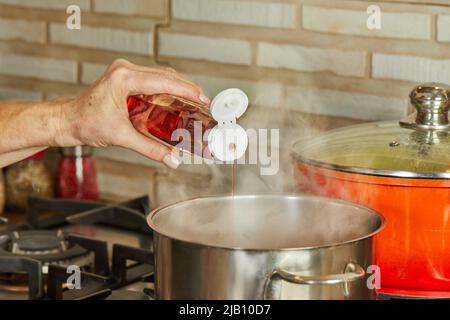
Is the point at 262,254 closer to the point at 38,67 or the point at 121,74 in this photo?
the point at 121,74

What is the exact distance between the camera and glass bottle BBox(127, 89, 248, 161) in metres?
1.08

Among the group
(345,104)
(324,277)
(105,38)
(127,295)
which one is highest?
(105,38)

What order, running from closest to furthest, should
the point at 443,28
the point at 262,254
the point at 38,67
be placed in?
the point at 262,254, the point at 443,28, the point at 38,67

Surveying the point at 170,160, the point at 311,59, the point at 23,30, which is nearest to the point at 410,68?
the point at 311,59

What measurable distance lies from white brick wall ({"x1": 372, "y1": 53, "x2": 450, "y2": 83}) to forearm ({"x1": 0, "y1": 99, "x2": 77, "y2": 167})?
1.92 ft

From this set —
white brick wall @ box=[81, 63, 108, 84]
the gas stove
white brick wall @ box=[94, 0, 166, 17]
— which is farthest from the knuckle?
white brick wall @ box=[81, 63, 108, 84]

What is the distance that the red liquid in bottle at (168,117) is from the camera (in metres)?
1.16

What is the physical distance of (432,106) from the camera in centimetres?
125

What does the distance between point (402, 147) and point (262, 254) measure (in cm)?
37

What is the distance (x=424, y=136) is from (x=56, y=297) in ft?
1.98

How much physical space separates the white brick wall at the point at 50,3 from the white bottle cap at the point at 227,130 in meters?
1.01

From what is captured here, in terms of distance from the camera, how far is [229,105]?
1075 mm
